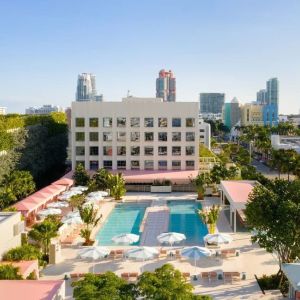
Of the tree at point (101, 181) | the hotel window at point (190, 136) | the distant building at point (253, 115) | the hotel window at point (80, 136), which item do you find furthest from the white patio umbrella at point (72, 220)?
the distant building at point (253, 115)

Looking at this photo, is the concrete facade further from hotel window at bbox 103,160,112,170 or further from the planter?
hotel window at bbox 103,160,112,170

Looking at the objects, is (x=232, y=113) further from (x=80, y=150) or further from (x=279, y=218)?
(x=279, y=218)

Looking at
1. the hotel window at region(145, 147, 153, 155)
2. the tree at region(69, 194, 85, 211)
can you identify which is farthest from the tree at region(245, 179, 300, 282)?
the hotel window at region(145, 147, 153, 155)

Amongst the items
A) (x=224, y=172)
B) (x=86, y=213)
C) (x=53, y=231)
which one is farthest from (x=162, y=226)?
(x=224, y=172)

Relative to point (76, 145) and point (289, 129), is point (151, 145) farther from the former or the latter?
point (289, 129)

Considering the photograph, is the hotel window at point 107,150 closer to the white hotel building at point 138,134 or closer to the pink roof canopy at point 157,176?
the white hotel building at point 138,134

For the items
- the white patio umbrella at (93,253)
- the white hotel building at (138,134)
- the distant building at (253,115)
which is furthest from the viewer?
the distant building at (253,115)
